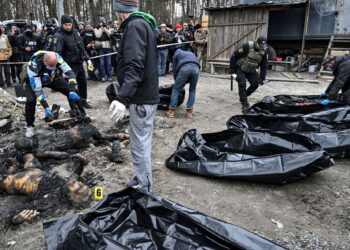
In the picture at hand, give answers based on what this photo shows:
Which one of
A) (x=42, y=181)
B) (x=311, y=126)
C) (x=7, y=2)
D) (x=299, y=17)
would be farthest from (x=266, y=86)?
(x=7, y=2)

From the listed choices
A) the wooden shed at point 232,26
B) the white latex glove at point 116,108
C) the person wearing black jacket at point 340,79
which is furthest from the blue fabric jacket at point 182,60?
the wooden shed at point 232,26

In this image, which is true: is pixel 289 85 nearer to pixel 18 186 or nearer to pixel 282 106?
pixel 282 106

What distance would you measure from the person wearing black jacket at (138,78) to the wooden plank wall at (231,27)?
9.14 meters

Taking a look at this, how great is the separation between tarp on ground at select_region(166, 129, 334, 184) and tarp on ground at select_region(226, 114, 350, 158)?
0.28m

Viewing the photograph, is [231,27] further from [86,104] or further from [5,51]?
[5,51]

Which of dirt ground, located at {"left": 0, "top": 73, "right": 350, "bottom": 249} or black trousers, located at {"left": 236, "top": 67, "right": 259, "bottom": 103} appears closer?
dirt ground, located at {"left": 0, "top": 73, "right": 350, "bottom": 249}

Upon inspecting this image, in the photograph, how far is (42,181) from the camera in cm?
299

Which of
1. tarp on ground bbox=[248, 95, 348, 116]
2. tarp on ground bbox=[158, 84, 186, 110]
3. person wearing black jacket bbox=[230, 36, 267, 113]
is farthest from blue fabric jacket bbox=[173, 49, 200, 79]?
tarp on ground bbox=[248, 95, 348, 116]

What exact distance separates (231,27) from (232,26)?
0.17 ft

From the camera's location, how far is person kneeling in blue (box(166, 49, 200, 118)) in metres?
5.57

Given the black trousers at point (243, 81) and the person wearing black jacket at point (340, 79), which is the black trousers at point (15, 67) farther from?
the person wearing black jacket at point (340, 79)

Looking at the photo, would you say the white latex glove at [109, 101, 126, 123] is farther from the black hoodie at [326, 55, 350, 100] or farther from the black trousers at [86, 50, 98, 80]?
the black trousers at [86, 50, 98, 80]

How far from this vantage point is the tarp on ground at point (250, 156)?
3.19m

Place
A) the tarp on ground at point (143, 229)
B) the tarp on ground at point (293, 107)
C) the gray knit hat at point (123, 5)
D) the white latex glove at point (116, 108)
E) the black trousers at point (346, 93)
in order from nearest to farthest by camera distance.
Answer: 1. the tarp on ground at point (143, 229)
2. the white latex glove at point (116, 108)
3. the gray knit hat at point (123, 5)
4. the tarp on ground at point (293, 107)
5. the black trousers at point (346, 93)
